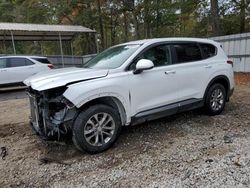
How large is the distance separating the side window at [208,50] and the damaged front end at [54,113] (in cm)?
306

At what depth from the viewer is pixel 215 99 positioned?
549cm

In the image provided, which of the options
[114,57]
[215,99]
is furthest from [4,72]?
[215,99]

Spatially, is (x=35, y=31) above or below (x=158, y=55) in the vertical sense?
above

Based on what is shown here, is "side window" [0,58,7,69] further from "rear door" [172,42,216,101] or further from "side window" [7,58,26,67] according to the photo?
"rear door" [172,42,216,101]

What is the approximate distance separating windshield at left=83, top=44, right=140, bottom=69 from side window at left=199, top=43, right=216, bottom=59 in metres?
1.61

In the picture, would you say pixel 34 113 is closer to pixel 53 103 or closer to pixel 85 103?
pixel 53 103

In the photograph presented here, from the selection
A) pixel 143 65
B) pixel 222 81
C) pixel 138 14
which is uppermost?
pixel 138 14

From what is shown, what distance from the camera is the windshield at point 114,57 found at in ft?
14.3

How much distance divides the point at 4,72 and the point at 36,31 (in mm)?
7298

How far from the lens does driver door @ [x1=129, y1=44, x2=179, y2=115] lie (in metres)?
4.21

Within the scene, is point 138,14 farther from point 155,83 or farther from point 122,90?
point 122,90

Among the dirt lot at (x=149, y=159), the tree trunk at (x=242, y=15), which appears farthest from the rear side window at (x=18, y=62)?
the tree trunk at (x=242, y=15)

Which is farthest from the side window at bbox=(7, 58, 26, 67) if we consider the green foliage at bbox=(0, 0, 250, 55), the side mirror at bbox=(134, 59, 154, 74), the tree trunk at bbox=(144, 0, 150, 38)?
the tree trunk at bbox=(144, 0, 150, 38)

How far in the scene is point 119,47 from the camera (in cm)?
506
